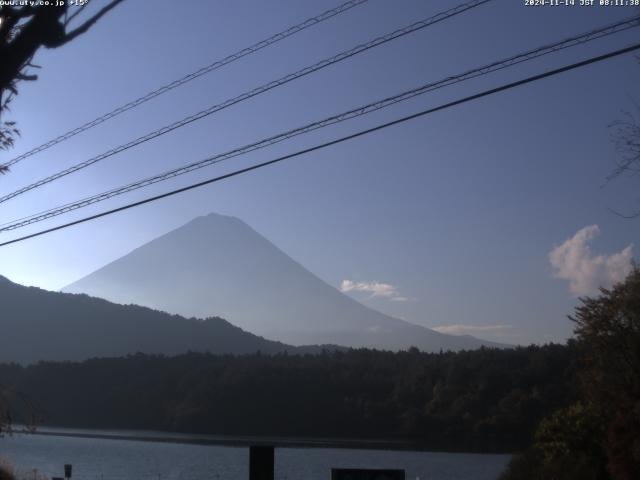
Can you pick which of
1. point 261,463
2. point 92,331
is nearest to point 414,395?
point 261,463

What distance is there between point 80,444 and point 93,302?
297 ft

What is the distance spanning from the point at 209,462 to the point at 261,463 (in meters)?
53.6

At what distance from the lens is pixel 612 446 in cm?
2041

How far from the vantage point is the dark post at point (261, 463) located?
29.9 ft

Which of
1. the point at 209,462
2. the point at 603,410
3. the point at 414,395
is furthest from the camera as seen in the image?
the point at 414,395

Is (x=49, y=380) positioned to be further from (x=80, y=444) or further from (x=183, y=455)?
(x=183, y=455)

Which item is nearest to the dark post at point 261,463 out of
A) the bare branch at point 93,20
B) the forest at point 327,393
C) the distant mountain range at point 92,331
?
the bare branch at point 93,20

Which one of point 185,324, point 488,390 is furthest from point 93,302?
point 488,390

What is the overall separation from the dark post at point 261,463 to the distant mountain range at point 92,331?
134 metres

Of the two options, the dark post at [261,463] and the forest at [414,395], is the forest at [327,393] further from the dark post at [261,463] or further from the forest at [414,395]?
the dark post at [261,463]

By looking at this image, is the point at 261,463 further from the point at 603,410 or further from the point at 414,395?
the point at 414,395

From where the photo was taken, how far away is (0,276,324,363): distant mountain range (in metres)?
144

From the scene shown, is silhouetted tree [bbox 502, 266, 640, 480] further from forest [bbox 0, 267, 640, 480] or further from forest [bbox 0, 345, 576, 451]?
A: forest [bbox 0, 345, 576, 451]

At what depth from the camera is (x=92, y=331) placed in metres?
155
